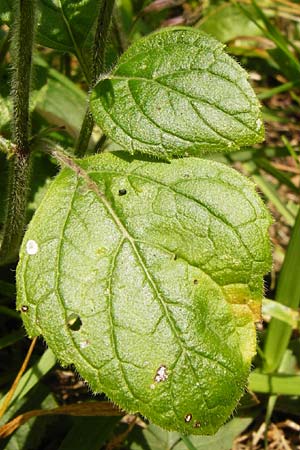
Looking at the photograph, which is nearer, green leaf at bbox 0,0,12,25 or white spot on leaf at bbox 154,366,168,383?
white spot on leaf at bbox 154,366,168,383

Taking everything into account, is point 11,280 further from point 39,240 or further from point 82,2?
point 82,2

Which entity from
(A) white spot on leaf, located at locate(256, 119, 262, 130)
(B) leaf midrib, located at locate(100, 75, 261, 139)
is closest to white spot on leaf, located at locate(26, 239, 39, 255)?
(B) leaf midrib, located at locate(100, 75, 261, 139)

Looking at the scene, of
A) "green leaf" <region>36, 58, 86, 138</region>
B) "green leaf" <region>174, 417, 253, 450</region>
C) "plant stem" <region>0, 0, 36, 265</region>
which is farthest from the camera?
"green leaf" <region>36, 58, 86, 138</region>

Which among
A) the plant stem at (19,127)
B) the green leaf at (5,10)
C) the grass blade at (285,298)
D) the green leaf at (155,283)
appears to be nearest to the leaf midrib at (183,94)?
the green leaf at (155,283)

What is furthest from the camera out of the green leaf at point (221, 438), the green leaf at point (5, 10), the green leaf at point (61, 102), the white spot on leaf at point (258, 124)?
the green leaf at point (61, 102)

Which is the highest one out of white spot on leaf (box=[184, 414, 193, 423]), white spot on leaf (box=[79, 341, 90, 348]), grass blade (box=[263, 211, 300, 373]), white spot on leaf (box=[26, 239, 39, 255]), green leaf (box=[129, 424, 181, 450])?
white spot on leaf (box=[26, 239, 39, 255])

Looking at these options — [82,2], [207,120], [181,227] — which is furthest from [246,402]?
[82,2]

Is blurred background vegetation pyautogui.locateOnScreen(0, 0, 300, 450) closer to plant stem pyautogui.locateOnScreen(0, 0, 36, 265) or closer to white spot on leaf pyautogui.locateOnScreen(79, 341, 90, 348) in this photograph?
plant stem pyautogui.locateOnScreen(0, 0, 36, 265)

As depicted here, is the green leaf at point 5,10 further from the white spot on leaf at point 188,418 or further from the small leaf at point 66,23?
the white spot on leaf at point 188,418
